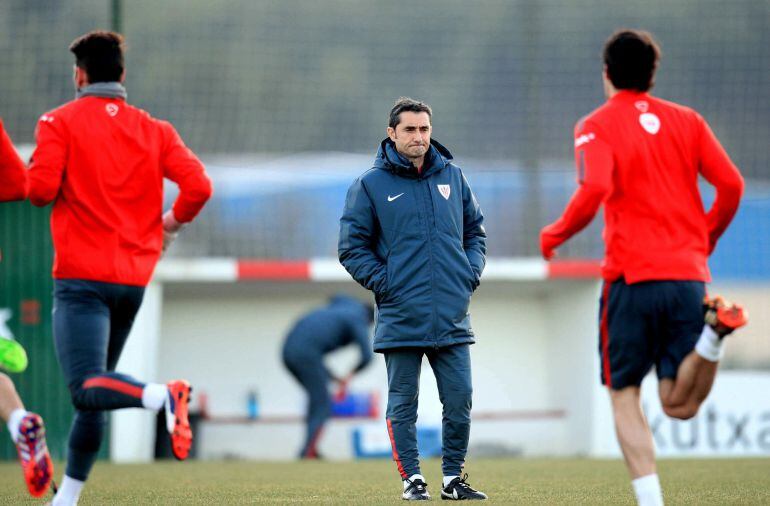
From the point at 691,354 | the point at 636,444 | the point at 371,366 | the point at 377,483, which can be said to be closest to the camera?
the point at 691,354

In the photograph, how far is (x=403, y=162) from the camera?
6.91m

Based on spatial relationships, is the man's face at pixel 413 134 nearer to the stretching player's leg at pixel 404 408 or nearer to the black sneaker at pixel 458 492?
the stretching player's leg at pixel 404 408

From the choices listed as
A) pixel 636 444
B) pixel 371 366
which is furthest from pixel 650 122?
pixel 371 366

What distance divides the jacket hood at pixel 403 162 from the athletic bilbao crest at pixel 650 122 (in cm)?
180

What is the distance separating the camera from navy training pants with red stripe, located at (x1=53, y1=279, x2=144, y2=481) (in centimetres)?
550

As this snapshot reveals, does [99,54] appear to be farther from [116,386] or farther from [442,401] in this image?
[442,401]

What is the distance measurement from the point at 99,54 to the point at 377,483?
3744 mm

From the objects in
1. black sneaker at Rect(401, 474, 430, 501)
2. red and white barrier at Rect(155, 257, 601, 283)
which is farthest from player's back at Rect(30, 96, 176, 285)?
red and white barrier at Rect(155, 257, 601, 283)

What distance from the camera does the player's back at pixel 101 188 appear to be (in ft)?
18.9

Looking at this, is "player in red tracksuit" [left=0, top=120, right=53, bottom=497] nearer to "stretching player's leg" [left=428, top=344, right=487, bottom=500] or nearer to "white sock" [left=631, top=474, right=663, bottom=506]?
"stretching player's leg" [left=428, top=344, right=487, bottom=500]

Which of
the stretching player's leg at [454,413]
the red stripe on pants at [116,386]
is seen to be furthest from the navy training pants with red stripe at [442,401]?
the red stripe on pants at [116,386]

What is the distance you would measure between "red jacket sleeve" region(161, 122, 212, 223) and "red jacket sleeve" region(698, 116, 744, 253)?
2.23 meters

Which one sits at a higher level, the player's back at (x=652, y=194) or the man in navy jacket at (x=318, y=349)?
the player's back at (x=652, y=194)

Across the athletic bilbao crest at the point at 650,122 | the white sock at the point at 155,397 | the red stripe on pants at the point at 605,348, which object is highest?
the athletic bilbao crest at the point at 650,122
